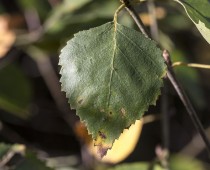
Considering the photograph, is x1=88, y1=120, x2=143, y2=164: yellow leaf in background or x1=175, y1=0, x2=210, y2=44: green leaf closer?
x1=175, y1=0, x2=210, y2=44: green leaf

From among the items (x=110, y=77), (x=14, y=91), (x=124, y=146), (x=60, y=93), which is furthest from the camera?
(x=60, y=93)

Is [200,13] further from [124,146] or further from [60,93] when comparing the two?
[60,93]

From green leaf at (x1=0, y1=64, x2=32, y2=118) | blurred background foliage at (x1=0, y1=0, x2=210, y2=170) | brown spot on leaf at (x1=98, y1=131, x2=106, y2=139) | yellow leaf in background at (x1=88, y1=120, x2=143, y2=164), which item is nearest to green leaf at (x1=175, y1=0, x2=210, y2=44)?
brown spot on leaf at (x1=98, y1=131, x2=106, y2=139)

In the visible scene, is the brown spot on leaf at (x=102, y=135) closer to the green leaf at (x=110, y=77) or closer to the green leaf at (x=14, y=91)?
the green leaf at (x=110, y=77)

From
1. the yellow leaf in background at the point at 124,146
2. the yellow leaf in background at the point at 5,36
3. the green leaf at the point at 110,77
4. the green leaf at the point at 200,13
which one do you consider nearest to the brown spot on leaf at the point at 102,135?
the green leaf at the point at 110,77

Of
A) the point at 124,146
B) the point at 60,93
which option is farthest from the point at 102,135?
the point at 60,93

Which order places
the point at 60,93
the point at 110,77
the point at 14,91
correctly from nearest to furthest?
the point at 110,77, the point at 14,91, the point at 60,93

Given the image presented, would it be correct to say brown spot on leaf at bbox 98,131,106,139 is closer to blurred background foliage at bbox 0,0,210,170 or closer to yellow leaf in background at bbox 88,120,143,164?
blurred background foliage at bbox 0,0,210,170
